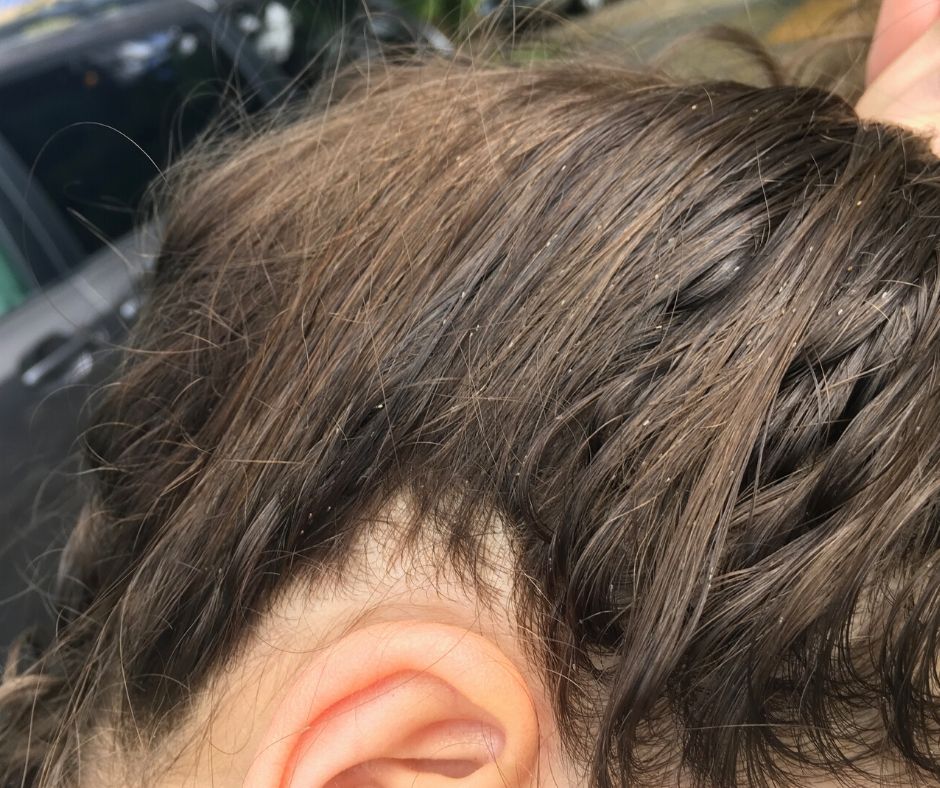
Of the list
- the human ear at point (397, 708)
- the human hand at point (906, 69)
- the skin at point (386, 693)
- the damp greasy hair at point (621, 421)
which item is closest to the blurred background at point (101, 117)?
the human hand at point (906, 69)

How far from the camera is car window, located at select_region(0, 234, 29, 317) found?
1.68 m

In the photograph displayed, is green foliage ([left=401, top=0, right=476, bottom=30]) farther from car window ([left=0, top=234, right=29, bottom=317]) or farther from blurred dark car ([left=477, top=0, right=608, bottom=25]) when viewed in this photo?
car window ([left=0, top=234, right=29, bottom=317])

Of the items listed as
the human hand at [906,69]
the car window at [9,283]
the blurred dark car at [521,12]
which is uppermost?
the blurred dark car at [521,12]

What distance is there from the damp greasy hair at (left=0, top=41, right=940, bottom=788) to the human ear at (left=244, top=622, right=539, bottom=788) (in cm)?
6

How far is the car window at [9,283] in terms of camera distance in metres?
1.68

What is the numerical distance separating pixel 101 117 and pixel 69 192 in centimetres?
26

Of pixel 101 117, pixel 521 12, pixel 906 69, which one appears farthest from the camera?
pixel 101 117

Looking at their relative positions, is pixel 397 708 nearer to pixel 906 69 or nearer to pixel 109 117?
pixel 906 69

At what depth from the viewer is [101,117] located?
1.91m

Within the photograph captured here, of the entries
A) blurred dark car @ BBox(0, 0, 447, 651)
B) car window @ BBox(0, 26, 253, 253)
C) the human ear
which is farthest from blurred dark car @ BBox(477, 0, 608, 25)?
the human ear

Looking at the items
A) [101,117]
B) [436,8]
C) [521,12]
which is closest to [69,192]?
[101,117]

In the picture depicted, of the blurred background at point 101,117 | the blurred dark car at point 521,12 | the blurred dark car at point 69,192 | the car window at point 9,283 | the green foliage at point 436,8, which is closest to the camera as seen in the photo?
the blurred dark car at point 521,12

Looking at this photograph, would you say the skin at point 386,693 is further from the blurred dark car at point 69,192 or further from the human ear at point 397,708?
the blurred dark car at point 69,192

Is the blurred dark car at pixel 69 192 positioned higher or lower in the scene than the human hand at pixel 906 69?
lower
